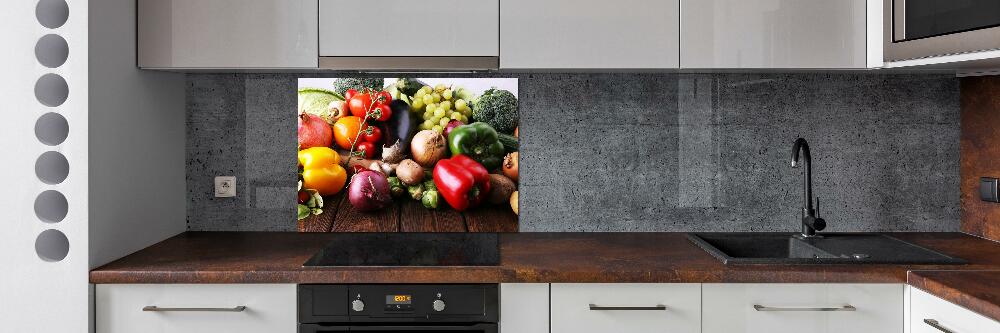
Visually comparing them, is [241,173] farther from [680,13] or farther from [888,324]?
[888,324]

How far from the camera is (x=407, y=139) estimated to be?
8.30 feet

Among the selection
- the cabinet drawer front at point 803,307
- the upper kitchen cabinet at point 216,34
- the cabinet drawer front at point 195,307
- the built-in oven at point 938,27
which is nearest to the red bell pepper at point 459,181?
the upper kitchen cabinet at point 216,34

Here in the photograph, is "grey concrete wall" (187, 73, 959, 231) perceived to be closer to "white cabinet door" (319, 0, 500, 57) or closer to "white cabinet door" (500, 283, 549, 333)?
"white cabinet door" (319, 0, 500, 57)

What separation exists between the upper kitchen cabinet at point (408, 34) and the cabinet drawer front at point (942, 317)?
1.23 metres

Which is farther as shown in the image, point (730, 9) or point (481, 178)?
point (481, 178)

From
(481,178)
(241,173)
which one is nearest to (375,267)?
(481,178)

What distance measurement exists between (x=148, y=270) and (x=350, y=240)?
633 millimetres

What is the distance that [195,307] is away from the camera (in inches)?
74.5

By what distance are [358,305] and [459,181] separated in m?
0.75

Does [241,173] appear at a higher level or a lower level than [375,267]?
higher

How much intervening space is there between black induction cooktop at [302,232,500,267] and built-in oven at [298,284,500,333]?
8 centimetres

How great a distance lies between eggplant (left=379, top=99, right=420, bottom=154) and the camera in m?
2.51
